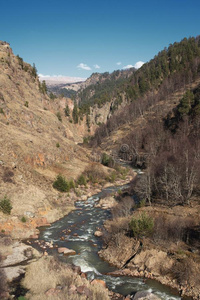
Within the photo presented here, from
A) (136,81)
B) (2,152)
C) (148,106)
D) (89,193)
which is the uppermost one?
(136,81)

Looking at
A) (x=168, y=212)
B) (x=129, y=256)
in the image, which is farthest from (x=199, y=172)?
(x=129, y=256)

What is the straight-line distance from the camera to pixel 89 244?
2556 centimetres

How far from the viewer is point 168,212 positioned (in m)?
29.6

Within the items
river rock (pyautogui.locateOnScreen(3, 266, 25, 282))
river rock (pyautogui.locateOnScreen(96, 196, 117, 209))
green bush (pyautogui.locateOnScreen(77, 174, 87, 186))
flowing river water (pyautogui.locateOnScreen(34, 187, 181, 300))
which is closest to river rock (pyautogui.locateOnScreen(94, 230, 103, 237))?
flowing river water (pyautogui.locateOnScreen(34, 187, 181, 300))

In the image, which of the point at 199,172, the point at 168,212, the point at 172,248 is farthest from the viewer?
the point at 199,172

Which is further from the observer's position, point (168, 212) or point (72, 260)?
point (168, 212)

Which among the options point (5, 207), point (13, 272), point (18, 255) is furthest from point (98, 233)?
point (5, 207)

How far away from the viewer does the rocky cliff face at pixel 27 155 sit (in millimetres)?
33725

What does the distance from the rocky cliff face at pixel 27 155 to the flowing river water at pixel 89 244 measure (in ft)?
10.9

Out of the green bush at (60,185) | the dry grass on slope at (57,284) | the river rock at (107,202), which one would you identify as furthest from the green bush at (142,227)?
the green bush at (60,185)

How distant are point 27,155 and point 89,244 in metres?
27.2

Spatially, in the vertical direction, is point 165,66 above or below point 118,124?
above

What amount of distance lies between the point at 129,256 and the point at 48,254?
8.53 meters

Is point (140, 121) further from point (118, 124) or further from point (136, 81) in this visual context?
point (136, 81)
